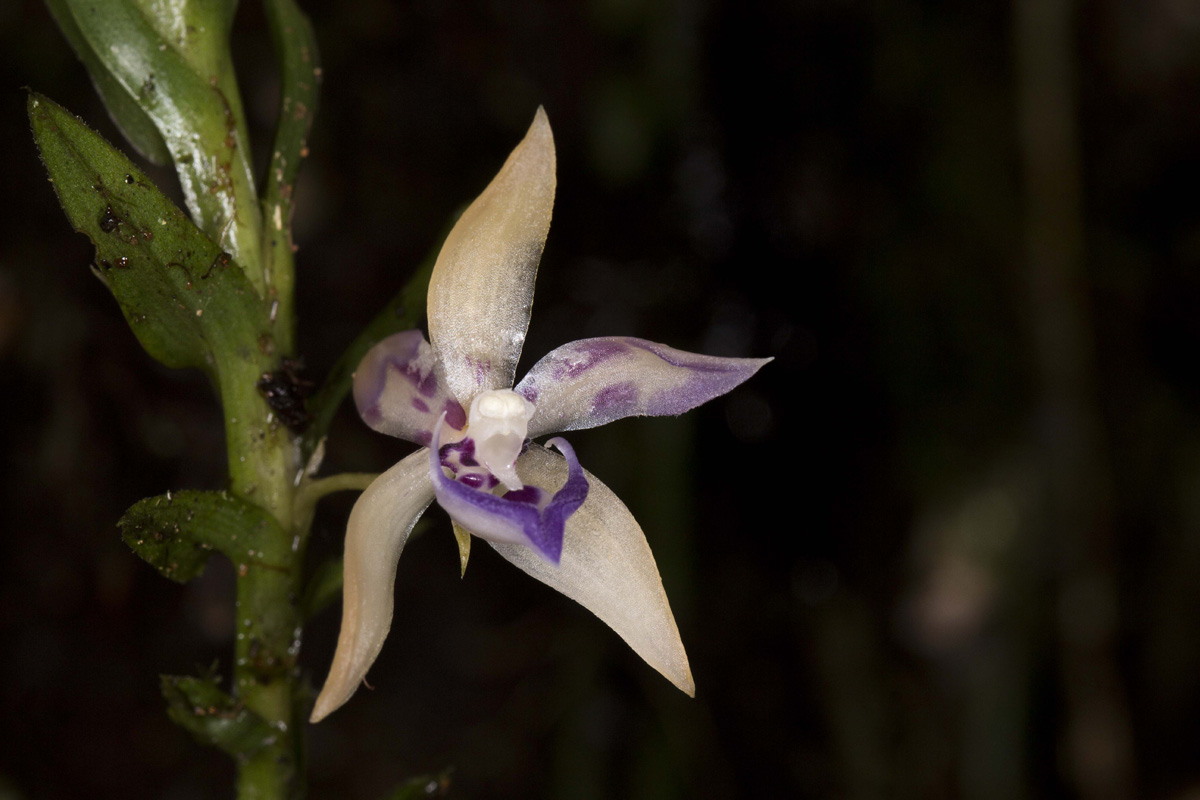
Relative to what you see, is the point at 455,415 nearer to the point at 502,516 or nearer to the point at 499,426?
the point at 499,426

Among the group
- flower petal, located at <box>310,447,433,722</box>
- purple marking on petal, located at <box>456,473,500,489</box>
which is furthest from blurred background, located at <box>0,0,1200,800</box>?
flower petal, located at <box>310,447,433,722</box>

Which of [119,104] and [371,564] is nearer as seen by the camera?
[371,564]

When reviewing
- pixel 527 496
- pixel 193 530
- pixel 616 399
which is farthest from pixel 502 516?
pixel 193 530

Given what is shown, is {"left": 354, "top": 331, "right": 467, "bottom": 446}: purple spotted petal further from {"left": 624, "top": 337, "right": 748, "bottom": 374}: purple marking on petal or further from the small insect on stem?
{"left": 624, "top": 337, "right": 748, "bottom": 374}: purple marking on petal

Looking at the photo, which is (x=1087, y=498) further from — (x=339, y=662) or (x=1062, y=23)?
(x=339, y=662)

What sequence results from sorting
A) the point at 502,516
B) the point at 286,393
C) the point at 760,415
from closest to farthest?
the point at 502,516
the point at 286,393
the point at 760,415

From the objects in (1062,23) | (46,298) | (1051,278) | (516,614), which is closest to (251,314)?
(46,298)

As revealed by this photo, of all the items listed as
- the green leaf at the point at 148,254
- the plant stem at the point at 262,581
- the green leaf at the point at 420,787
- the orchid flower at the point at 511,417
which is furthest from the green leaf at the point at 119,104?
the green leaf at the point at 420,787
